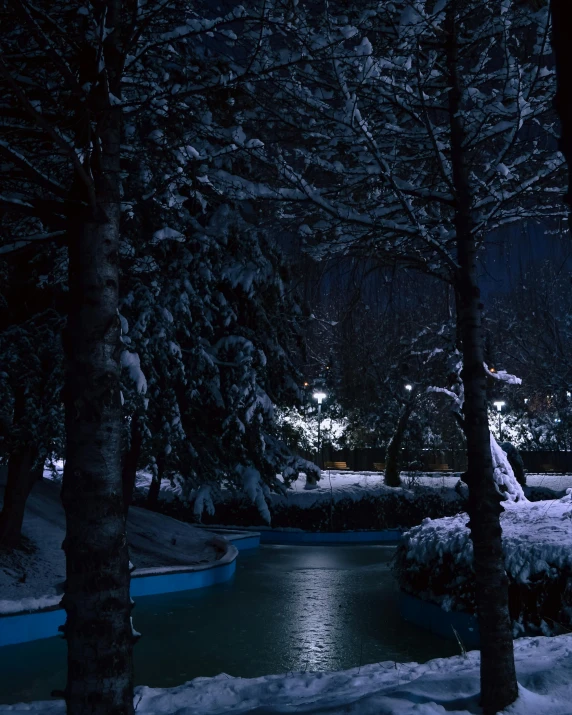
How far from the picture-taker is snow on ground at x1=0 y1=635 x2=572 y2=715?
5.07 meters

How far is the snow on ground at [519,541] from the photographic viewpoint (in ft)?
31.5

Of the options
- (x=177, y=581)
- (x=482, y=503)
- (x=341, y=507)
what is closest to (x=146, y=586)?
(x=177, y=581)

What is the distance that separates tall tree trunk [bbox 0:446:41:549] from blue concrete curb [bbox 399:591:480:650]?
780 centimetres

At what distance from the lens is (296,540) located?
27.2m

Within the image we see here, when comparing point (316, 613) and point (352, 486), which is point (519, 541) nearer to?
point (316, 613)

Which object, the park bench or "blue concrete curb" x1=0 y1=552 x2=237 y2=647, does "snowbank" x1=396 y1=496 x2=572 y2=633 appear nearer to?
"blue concrete curb" x1=0 y1=552 x2=237 y2=647

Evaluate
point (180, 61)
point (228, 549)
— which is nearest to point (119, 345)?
point (180, 61)

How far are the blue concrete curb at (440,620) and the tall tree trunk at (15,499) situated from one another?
25.6 ft

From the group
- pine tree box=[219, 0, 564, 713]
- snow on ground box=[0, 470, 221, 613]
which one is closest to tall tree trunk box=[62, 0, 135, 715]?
pine tree box=[219, 0, 564, 713]

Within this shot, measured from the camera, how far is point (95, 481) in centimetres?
393

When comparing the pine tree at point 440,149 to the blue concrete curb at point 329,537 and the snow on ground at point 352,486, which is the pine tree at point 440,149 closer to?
the snow on ground at point 352,486

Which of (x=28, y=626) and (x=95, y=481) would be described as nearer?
(x=95, y=481)

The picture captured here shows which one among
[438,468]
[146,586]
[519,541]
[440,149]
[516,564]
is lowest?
[146,586]

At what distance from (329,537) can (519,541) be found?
1727cm
